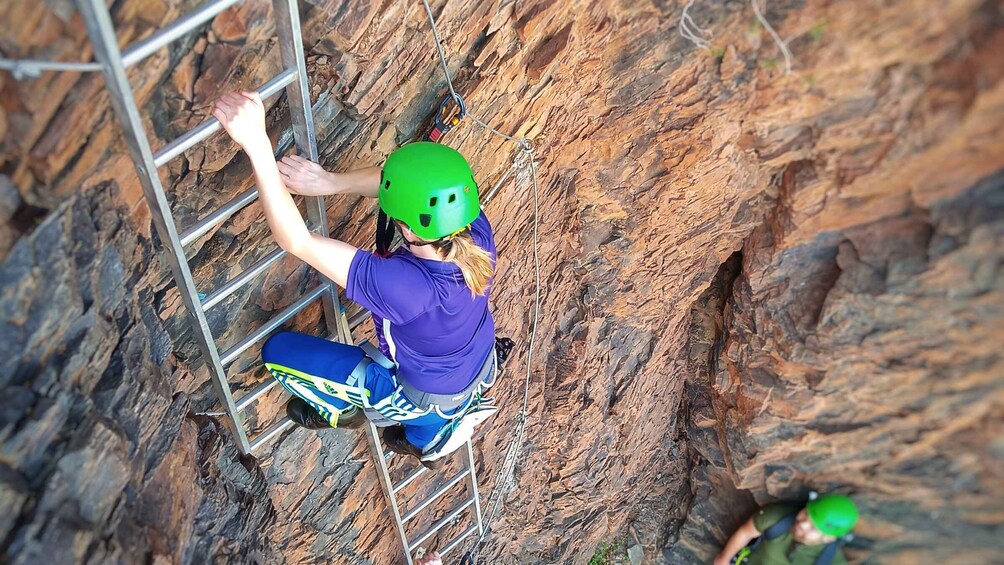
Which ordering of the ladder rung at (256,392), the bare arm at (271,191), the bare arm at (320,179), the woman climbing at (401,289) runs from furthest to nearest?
1. the ladder rung at (256,392)
2. the bare arm at (320,179)
3. the woman climbing at (401,289)
4. the bare arm at (271,191)

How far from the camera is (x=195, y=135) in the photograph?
10.2ft

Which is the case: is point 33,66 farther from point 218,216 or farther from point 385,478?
point 385,478

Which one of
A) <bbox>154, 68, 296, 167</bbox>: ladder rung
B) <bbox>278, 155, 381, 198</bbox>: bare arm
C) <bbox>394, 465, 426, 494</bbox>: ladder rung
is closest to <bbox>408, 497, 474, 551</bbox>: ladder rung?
<bbox>394, 465, 426, 494</bbox>: ladder rung

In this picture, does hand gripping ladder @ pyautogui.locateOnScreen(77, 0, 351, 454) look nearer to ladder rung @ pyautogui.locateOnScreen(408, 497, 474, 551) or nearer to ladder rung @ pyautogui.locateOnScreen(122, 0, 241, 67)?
ladder rung @ pyautogui.locateOnScreen(122, 0, 241, 67)

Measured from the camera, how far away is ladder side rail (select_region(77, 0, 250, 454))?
2645 mm

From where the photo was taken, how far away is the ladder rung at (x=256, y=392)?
432 cm

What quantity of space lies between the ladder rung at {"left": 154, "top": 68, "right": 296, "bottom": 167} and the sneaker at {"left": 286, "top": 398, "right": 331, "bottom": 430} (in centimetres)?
193

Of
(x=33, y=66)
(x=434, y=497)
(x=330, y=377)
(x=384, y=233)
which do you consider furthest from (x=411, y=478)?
(x=33, y=66)

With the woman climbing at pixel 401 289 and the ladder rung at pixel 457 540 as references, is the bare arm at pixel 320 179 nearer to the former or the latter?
the woman climbing at pixel 401 289

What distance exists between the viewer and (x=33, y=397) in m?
3.03

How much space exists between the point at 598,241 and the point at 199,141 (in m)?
2.89

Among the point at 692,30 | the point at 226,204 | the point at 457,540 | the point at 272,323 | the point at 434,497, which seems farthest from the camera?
the point at 457,540

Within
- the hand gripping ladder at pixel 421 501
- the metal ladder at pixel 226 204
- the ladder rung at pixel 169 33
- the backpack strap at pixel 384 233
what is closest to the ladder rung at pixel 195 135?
the metal ladder at pixel 226 204

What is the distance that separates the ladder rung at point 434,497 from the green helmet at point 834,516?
2892mm
